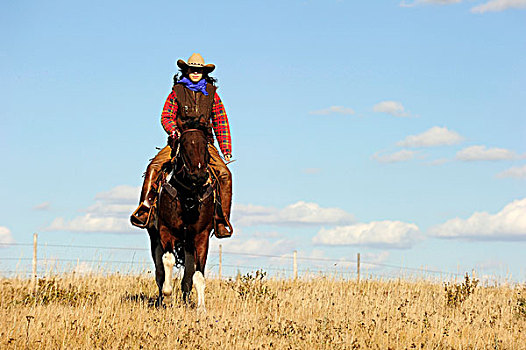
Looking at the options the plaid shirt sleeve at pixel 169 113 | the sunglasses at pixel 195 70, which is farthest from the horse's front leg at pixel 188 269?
the sunglasses at pixel 195 70

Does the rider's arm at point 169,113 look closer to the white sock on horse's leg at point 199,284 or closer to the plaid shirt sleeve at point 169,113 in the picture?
the plaid shirt sleeve at point 169,113

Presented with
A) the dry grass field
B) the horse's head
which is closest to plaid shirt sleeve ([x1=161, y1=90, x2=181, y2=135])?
the horse's head

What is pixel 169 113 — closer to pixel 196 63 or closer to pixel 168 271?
pixel 196 63

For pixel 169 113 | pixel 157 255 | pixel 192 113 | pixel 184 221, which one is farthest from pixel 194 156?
pixel 157 255

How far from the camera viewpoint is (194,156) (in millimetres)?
9773

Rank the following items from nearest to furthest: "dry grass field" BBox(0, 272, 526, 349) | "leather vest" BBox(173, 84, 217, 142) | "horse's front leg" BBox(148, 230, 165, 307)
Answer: "dry grass field" BBox(0, 272, 526, 349) → "leather vest" BBox(173, 84, 217, 142) → "horse's front leg" BBox(148, 230, 165, 307)

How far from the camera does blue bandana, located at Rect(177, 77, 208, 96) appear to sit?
1181 cm

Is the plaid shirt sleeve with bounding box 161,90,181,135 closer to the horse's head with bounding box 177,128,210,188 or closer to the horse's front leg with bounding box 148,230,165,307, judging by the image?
the horse's head with bounding box 177,128,210,188

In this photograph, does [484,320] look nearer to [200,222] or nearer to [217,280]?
[200,222]

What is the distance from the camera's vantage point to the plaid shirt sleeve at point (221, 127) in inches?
483

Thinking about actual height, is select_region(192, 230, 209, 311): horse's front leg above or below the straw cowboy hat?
below

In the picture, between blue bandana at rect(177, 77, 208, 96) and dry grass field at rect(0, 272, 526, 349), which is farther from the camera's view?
blue bandana at rect(177, 77, 208, 96)

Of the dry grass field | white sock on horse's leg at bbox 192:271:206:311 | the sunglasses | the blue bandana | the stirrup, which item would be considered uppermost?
the sunglasses

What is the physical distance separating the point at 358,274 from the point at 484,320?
24.9 feet
